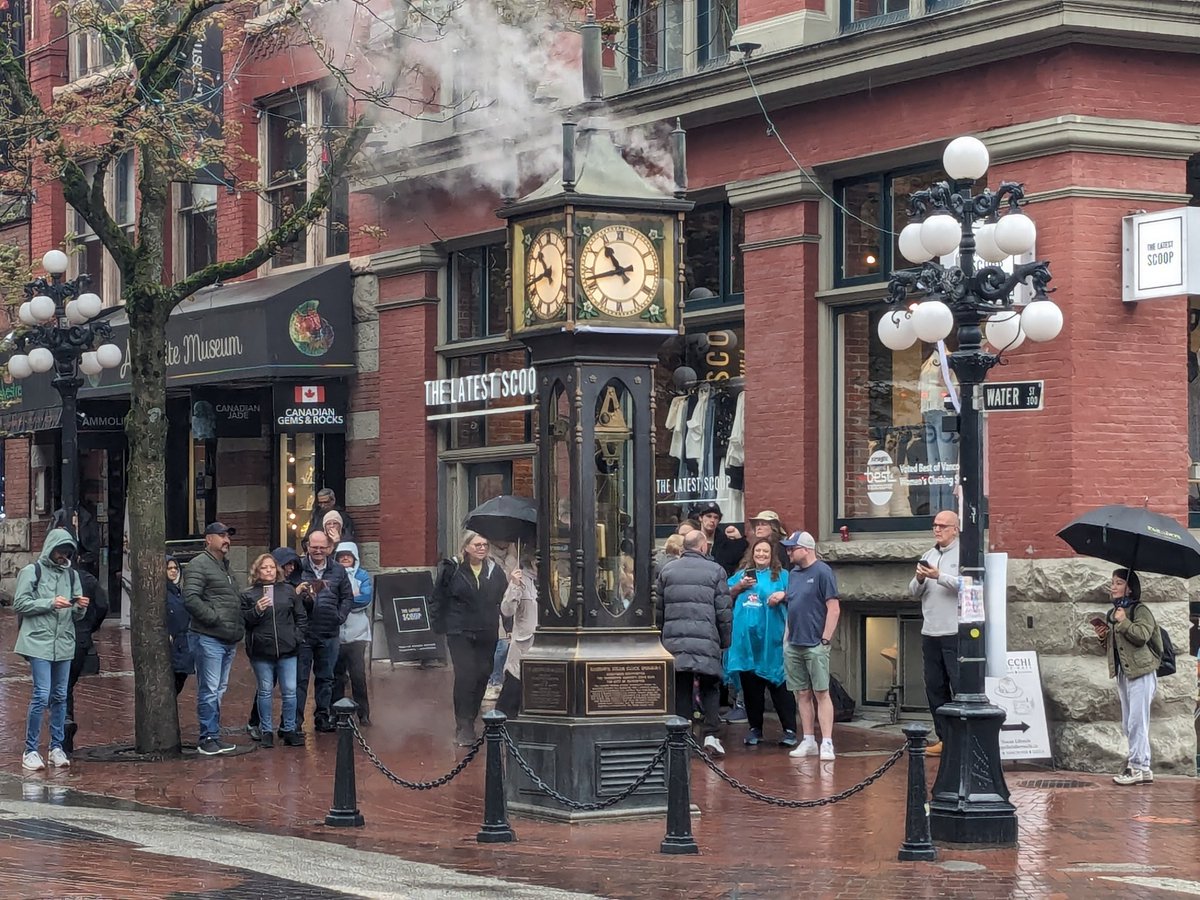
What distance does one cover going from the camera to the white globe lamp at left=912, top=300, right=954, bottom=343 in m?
12.5

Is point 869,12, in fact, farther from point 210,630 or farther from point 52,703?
point 52,703

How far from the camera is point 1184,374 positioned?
15.9 metres

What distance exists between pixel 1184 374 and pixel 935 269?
435 centimetres

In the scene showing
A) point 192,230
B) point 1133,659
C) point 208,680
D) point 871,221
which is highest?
point 192,230

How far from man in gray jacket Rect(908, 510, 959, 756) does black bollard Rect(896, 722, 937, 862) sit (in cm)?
390

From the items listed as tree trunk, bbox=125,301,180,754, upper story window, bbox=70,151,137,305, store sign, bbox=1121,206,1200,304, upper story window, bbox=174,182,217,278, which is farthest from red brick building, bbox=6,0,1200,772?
upper story window, bbox=70,151,137,305

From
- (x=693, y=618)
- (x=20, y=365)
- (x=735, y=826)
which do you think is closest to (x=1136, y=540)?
(x=693, y=618)

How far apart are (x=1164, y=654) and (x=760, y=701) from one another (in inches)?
139

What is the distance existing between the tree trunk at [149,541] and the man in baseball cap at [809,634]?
5173 mm

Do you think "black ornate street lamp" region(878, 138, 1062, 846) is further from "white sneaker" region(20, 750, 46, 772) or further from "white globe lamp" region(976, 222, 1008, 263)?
"white sneaker" region(20, 750, 46, 772)

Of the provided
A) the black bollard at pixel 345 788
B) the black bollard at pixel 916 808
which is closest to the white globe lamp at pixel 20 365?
the black bollard at pixel 345 788

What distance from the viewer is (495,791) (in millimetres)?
11594

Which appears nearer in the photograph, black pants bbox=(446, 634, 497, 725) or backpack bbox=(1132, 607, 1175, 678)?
backpack bbox=(1132, 607, 1175, 678)

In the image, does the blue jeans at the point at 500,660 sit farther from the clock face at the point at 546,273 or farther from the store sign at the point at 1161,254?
the store sign at the point at 1161,254
